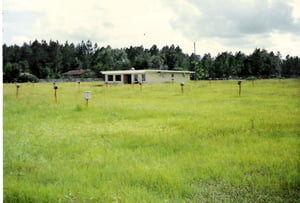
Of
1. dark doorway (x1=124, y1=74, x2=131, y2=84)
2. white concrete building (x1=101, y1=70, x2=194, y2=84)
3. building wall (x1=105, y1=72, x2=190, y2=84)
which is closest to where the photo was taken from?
white concrete building (x1=101, y1=70, x2=194, y2=84)

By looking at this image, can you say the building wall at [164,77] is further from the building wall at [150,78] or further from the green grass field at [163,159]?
the green grass field at [163,159]

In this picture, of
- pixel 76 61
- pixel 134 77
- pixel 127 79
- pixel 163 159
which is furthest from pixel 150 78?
pixel 163 159

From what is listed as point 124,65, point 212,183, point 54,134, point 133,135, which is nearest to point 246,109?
point 133,135

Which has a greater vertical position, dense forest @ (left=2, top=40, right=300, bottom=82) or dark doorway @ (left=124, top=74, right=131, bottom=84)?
dense forest @ (left=2, top=40, right=300, bottom=82)

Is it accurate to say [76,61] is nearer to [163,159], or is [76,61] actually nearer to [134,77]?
[134,77]

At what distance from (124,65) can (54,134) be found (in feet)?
64.9

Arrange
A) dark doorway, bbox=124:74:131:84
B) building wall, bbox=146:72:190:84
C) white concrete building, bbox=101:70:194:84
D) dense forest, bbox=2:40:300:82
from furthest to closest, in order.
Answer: dark doorway, bbox=124:74:131:84 → building wall, bbox=146:72:190:84 → white concrete building, bbox=101:70:194:84 → dense forest, bbox=2:40:300:82

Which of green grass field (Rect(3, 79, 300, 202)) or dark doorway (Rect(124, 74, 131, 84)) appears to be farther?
dark doorway (Rect(124, 74, 131, 84))

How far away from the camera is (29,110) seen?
7484 mm

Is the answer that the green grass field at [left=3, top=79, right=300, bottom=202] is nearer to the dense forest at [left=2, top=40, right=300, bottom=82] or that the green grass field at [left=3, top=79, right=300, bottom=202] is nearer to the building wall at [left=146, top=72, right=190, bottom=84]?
the dense forest at [left=2, top=40, right=300, bottom=82]

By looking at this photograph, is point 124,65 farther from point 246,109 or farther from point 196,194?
point 196,194

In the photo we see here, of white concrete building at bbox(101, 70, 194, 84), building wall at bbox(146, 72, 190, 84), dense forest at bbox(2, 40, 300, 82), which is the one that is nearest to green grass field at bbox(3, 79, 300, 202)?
A: dense forest at bbox(2, 40, 300, 82)

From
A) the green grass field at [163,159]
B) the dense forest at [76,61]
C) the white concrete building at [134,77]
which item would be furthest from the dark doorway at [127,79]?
the green grass field at [163,159]

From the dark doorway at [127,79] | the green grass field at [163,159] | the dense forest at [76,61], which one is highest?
the dense forest at [76,61]
